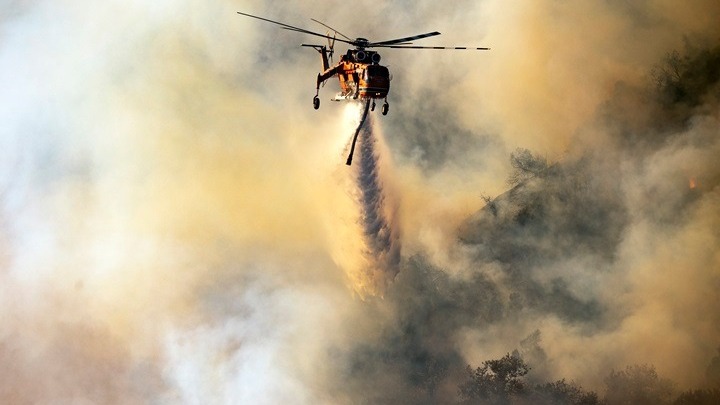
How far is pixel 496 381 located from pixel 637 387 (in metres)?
8.34

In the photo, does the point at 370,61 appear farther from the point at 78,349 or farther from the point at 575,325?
the point at 78,349

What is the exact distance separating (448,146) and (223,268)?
22.3 metres

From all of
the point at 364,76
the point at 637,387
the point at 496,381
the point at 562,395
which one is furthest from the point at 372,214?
the point at 637,387

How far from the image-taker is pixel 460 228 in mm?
69125

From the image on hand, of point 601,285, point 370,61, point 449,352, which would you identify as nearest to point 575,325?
point 601,285

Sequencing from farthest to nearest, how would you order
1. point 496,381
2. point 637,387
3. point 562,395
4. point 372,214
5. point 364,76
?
point 496,381, point 372,214, point 562,395, point 637,387, point 364,76

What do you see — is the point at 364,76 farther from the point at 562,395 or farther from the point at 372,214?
the point at 562,395

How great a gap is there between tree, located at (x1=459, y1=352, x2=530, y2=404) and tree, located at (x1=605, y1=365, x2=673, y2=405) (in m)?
5.31

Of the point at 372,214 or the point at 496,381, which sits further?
the point at 496,381

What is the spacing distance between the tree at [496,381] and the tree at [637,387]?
17.4 feet

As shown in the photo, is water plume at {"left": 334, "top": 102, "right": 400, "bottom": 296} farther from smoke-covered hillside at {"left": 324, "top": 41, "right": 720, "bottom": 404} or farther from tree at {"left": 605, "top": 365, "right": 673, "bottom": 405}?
tree at {"left": 605, "top": 365, "right": 673, "bottom": 405}

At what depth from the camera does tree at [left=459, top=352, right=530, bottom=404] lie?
55.8 m

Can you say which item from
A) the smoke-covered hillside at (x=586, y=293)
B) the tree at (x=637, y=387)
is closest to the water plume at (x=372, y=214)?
the smoke-covered hillside at (x=586, y=293)

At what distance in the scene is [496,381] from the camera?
185 ft
